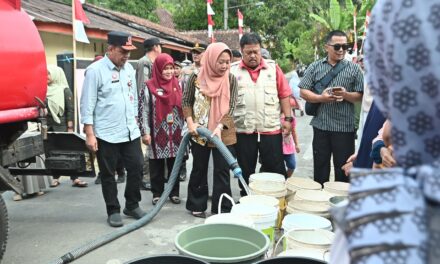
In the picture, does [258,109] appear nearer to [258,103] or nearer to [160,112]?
[258,103]

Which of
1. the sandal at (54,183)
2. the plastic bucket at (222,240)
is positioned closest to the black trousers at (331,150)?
the plastic bucket at (222,240)

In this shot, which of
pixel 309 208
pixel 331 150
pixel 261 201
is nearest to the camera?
pixel 261 201

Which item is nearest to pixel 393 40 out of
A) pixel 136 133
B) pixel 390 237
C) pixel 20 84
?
pixel 390 237

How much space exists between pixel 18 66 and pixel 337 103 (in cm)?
290

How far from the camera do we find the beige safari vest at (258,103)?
4407 millimetres

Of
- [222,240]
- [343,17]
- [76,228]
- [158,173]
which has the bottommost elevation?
[76,228]

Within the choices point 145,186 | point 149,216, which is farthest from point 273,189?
point 145,186

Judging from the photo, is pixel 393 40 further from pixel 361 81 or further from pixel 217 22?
pixel 217 22

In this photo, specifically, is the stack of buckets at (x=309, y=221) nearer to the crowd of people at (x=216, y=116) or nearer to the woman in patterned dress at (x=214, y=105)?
the crowd of people at (x=216, y=116)

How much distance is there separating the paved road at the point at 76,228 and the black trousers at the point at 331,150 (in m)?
1.40

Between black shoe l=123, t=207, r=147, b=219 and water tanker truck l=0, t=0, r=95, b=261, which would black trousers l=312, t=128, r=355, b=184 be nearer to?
black shoe l=123, t=207, r=147, b=219

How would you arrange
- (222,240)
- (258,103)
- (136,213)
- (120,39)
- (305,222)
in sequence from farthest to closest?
(136,213)
(258,103)
(120,39)
(305,222)
(222,240)

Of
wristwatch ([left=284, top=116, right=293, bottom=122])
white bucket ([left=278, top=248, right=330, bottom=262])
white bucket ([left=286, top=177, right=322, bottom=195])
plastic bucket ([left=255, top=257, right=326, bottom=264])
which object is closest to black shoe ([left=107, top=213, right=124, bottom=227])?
white bucket ([left=286, top=177, right=322, bottom=195])

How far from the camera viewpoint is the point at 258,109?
442cm
